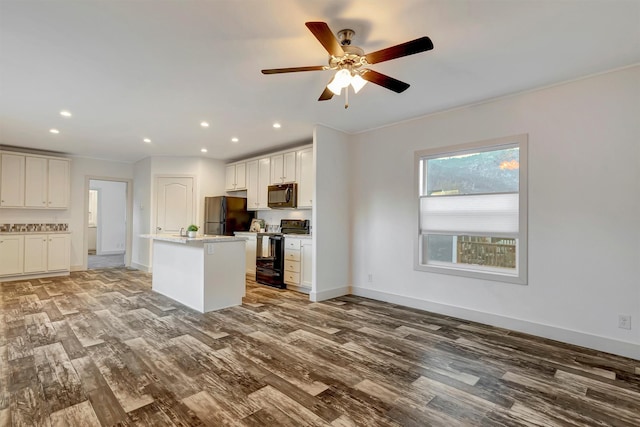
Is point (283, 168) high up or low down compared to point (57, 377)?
up

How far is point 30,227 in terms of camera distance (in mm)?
6305

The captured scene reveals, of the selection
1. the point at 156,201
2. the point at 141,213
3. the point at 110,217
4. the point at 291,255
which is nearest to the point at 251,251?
the point at 291,255

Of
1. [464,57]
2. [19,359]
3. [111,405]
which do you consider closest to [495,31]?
[464,57]

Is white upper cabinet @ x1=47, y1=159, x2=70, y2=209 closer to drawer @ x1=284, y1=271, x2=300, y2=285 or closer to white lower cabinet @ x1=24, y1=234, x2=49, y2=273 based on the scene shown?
white lower cabinet @ x1=24, y1=234, x2=49, y2=273

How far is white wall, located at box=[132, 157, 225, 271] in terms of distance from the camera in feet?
22.4

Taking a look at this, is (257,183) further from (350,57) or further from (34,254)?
(34,254)

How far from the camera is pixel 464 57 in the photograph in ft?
8.81

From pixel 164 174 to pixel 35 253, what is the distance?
276 centimetres

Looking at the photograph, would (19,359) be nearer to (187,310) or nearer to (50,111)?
(187,310)

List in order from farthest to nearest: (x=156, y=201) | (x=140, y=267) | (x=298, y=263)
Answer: (x=140, y=267)
(x=156, y=201)
(x=298, y=263)

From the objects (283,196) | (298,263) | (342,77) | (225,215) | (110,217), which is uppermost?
(342,77)

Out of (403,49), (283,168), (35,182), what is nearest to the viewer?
(403,49)

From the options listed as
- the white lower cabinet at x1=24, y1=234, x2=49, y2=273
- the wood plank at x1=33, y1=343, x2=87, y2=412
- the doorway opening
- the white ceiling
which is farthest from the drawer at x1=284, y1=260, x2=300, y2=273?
the doorway opening

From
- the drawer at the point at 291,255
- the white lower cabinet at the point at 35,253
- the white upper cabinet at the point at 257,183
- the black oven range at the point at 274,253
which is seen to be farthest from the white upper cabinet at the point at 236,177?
the white lower cabinet at the point at 35,253
